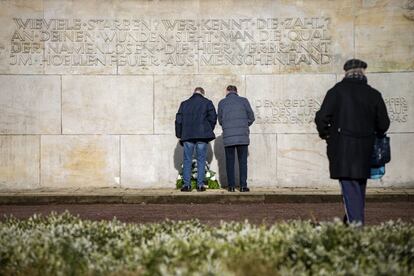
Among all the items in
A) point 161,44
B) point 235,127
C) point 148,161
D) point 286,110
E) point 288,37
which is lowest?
point 148,161

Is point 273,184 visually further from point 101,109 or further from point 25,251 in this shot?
point 25,251

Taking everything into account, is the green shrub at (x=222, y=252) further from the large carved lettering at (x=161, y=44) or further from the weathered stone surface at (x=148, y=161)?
the large carved lettering at (x=161, y=44)

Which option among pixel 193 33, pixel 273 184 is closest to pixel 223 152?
pixel 273 184

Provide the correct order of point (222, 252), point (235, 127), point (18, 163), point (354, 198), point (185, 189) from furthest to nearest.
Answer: point (18, 163)
point (185, 189)
point (235, 127)
point (354, 198)
point (222, 252)

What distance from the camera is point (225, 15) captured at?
19.7m

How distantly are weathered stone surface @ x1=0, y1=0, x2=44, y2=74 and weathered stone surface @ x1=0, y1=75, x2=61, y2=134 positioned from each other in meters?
0.21

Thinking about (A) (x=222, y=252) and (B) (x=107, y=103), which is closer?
(A) (x=222, y=252)

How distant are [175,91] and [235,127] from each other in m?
2.16

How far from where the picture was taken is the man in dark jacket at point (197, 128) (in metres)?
18.1

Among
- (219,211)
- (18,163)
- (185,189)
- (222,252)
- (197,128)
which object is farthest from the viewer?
(18,163)

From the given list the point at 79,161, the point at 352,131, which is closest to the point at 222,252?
the point at 352,131

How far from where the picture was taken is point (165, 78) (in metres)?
19.6

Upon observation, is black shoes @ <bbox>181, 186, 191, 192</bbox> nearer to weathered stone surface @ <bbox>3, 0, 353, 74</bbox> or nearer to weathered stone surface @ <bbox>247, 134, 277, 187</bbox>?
weathered stone surface @ <bbox>247, 134, 277, 187</bbox>

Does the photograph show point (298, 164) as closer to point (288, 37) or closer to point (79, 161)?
point (288, 37)
